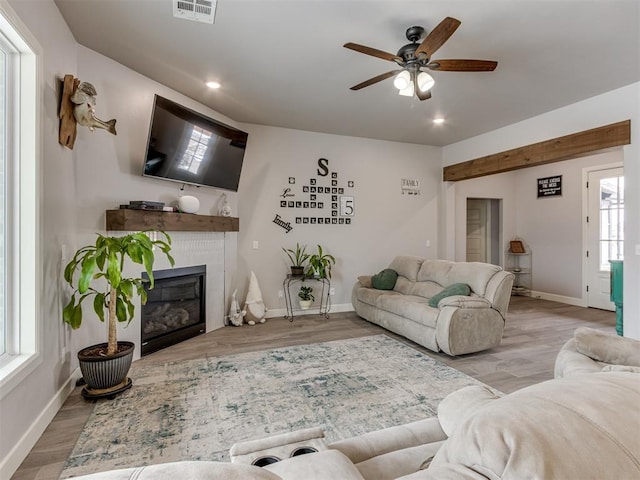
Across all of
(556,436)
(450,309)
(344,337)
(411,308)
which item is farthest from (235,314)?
(556,436)

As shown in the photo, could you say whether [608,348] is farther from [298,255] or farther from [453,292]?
[298,255]

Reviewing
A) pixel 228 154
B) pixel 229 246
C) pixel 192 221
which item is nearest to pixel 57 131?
pixel 192 221

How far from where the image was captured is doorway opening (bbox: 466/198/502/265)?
7.21m

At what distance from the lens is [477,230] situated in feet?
24.2

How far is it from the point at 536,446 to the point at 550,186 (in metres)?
7.29

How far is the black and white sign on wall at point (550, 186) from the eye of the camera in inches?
244

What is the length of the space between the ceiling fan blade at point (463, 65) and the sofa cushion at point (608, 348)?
1.97 m

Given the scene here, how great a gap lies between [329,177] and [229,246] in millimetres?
1925

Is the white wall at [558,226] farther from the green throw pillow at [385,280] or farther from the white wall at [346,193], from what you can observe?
the green throw pillow at [385,280]

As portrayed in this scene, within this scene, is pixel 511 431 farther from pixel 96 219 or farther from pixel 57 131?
pixel 96 219

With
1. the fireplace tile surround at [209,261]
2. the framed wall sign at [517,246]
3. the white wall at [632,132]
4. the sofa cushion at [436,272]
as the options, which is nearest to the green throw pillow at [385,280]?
the sofa cushion at [436,272]

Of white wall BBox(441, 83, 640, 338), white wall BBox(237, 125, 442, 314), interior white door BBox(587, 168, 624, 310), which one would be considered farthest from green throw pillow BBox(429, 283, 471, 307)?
interior white door BBox(587, 168, 624, 310)

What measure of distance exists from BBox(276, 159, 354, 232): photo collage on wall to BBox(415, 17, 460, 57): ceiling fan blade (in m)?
2.92

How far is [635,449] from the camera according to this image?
49 cm
